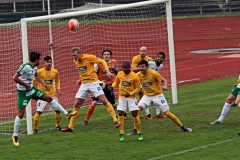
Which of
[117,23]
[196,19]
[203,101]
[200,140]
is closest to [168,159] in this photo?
[200,140]

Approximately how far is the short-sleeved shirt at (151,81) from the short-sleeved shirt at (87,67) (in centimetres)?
146

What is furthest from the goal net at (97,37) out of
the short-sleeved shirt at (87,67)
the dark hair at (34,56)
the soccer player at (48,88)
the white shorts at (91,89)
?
the white shorts at (91,89)

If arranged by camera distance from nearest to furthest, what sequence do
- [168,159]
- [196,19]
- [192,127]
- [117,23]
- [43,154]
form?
1. [168,159]
2. [43,154]
3. [192,127]
4. [117,23]
5. [196,19]

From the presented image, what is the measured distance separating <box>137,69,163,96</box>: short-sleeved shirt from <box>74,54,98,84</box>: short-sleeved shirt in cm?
146

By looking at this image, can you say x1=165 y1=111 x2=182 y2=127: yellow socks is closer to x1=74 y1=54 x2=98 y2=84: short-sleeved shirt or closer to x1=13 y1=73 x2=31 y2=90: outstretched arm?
x1=74 y1=54 x2=98 y2=84: short-sleeved shirt

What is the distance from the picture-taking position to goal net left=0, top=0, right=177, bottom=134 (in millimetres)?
21875

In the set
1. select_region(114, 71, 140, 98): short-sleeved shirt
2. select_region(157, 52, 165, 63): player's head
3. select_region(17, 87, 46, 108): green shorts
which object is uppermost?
select_region(157, 52, 165, 63): player's head

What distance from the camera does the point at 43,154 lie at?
578 inches

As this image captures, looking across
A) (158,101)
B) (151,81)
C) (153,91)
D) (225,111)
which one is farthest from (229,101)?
(151,81)

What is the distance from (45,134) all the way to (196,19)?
33514 mm

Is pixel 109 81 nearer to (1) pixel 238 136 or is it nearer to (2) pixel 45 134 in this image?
(2) pixel 45 134

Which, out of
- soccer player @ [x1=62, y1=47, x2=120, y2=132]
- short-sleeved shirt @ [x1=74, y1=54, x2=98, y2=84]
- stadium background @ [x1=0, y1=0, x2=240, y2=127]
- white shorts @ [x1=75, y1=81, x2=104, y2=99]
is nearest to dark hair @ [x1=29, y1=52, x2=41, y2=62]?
soccer player @ [x1=62, y1=47, x2=120, y2=132]

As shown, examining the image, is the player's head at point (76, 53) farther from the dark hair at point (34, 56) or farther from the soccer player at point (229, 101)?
the soccer player at point (229, 101)

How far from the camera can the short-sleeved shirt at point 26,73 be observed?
16125mm
